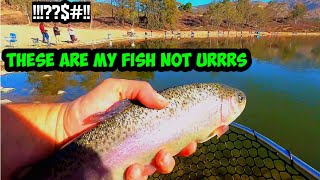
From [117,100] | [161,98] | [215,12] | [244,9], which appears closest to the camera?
[161,98]

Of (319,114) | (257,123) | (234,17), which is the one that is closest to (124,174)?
(257,123)

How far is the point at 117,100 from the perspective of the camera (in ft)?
14.1

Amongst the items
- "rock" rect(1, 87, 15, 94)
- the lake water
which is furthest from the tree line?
"rock" rect(1, 87, 15, 94)

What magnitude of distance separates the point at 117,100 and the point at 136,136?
0.97 m

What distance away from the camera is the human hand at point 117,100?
360cm

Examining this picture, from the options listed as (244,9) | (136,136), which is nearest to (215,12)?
(244,9)

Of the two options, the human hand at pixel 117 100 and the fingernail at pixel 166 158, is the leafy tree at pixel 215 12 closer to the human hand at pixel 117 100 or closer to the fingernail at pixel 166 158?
the human hand at pixel 117 100

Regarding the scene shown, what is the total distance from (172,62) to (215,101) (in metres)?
9.77

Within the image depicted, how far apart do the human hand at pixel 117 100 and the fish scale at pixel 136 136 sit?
9 centimetres

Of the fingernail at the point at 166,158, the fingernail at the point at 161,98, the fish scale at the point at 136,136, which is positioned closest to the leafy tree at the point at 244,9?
the fish scale at the point at 136,136

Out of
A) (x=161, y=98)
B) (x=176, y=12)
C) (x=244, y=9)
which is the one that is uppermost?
(x=244, y=9)

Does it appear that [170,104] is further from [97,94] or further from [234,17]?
[234,17]

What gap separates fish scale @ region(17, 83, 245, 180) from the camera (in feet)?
10.7

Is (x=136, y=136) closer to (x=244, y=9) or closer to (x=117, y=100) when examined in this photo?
(x=117, y=100)
